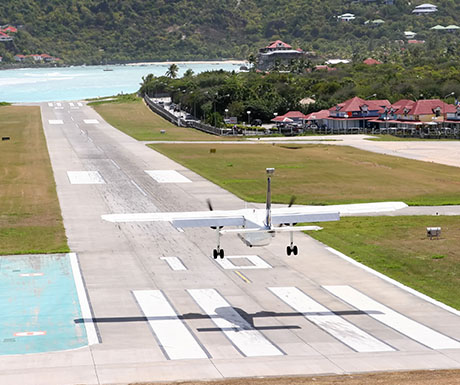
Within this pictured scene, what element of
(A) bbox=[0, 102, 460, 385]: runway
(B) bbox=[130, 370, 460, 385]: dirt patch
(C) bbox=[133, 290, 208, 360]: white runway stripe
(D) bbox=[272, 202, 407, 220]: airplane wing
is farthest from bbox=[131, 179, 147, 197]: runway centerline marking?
(B) bbox=[130, 370, 460, 385]: dirt patch

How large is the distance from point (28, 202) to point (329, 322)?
163 ft

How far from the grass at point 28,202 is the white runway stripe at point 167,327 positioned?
50.5 feet

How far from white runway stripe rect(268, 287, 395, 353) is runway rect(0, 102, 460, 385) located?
2.5 inches

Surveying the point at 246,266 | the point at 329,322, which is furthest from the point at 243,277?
the point at 329,322

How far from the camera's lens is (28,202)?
292 ft

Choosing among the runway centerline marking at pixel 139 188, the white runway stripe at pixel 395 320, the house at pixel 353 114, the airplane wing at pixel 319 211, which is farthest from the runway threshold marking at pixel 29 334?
the house at pixel 353 114

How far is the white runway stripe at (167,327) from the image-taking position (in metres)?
42.8

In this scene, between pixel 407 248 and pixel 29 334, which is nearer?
pixel 29 334

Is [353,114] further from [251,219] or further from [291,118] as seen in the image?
[251,219]

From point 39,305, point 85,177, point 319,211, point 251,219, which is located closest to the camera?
point 251,219

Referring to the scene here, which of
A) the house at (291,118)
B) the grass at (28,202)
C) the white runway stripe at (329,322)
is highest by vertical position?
the house at (291,118)

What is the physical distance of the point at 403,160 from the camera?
125000 mm

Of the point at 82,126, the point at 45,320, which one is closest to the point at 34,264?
the point at 45,320

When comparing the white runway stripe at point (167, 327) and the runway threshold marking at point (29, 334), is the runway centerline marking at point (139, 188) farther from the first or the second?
the runway threshold marking at point (29, 334)
